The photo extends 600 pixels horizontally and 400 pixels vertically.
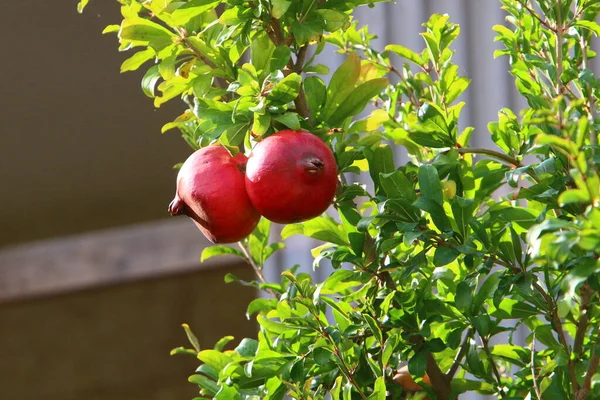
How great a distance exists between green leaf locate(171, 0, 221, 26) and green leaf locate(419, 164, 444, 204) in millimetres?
295

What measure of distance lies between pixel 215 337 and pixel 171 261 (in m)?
0.42

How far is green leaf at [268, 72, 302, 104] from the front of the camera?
3.11 ft

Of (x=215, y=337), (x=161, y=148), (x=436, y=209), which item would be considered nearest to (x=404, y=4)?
(x=161, y=148)

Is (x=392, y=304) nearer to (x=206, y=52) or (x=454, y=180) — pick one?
(x=454, y=180)

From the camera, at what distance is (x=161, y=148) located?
3.74m

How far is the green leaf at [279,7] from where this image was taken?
3.05ft

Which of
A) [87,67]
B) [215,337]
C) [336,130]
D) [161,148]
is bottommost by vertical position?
[215,337]

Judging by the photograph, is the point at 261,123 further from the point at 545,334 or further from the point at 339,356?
the point at 545,334

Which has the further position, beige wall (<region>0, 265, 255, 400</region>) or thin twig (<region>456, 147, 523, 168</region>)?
beige wall (<region>0, 265, 255, 400</region>)

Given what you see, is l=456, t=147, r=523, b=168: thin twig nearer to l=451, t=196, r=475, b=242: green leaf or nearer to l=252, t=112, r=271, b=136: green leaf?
l=451, t=196, r=475, b=242: green leaf

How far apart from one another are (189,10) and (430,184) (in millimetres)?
331

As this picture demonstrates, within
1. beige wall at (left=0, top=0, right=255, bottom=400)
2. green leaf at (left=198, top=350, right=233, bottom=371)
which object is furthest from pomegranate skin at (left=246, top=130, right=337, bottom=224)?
beige wall at (left=0, top=0, right=255, bottom=400)

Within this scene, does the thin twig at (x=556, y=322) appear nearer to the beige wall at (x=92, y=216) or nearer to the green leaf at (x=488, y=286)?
the green leaf at (x=488, y=286)

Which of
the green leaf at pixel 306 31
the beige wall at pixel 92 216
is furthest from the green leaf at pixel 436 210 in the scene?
the beige wall at pixel 92 216
